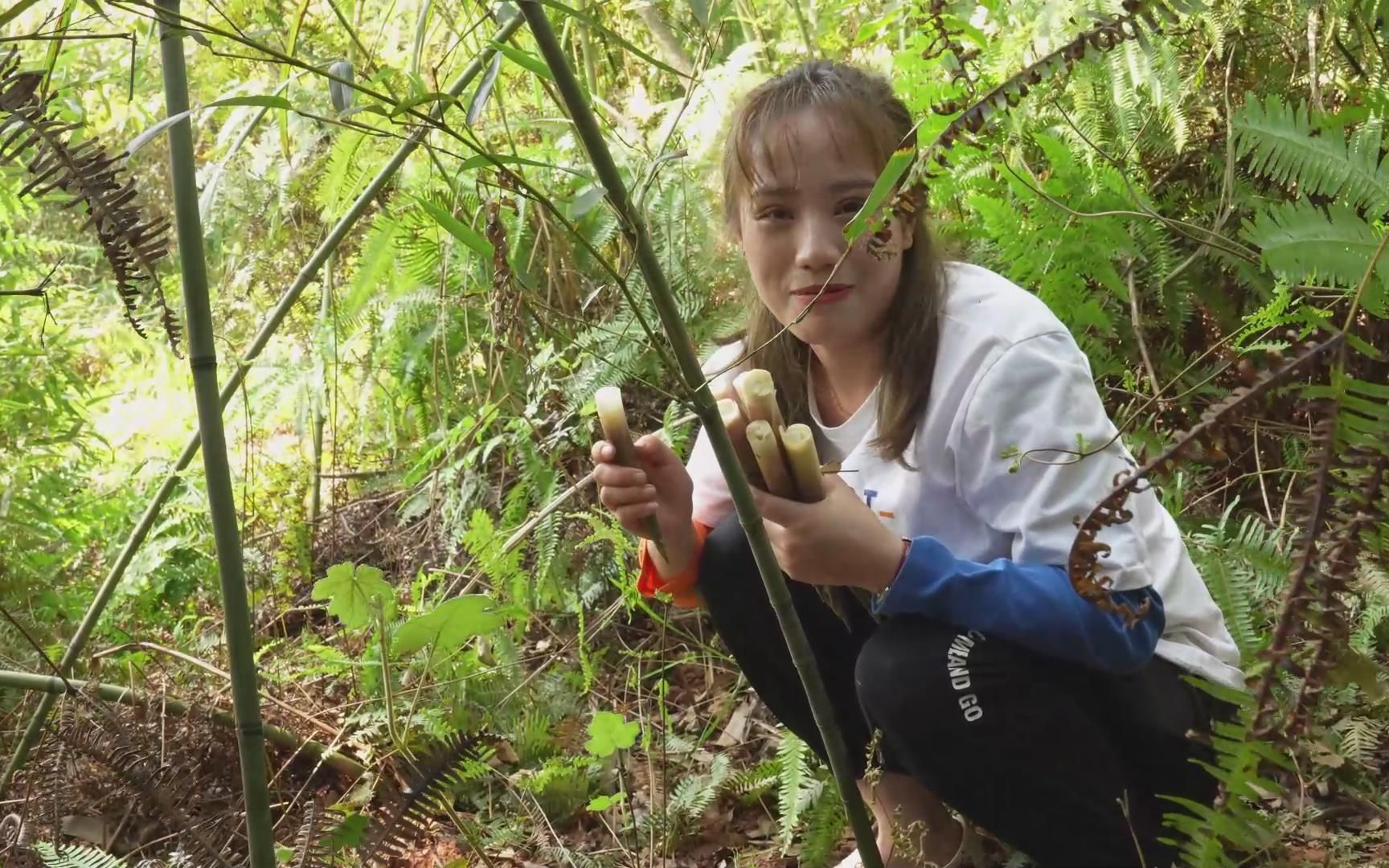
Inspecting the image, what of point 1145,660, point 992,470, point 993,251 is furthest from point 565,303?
point 1145,660

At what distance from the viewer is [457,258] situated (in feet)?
9.51

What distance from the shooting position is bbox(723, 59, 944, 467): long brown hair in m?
1.61

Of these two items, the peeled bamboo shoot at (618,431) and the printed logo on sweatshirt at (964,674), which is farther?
the printed logo on sweatshirt at (964,674)

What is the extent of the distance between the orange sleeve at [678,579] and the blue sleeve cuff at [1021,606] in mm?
412

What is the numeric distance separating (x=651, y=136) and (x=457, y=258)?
662 mm

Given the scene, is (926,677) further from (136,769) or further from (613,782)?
(136,769)

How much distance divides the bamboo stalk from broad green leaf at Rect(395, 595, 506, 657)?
62 cm

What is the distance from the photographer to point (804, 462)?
1.13m

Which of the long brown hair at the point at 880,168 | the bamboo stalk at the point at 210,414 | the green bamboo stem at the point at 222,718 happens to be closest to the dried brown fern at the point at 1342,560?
the bamboo stalk at the point at 210,414

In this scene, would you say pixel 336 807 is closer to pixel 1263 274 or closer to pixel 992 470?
pixel 992 470

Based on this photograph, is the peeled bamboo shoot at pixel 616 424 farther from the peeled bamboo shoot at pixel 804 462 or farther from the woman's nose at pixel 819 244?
the woman's nose at pixel 819 244

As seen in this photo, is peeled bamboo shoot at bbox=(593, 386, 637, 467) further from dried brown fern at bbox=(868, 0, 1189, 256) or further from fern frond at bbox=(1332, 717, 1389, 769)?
fern frond at bbox=(1332, 717, 1389, 769)

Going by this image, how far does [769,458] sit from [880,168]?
0.66 m

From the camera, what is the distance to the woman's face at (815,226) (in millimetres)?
1568
